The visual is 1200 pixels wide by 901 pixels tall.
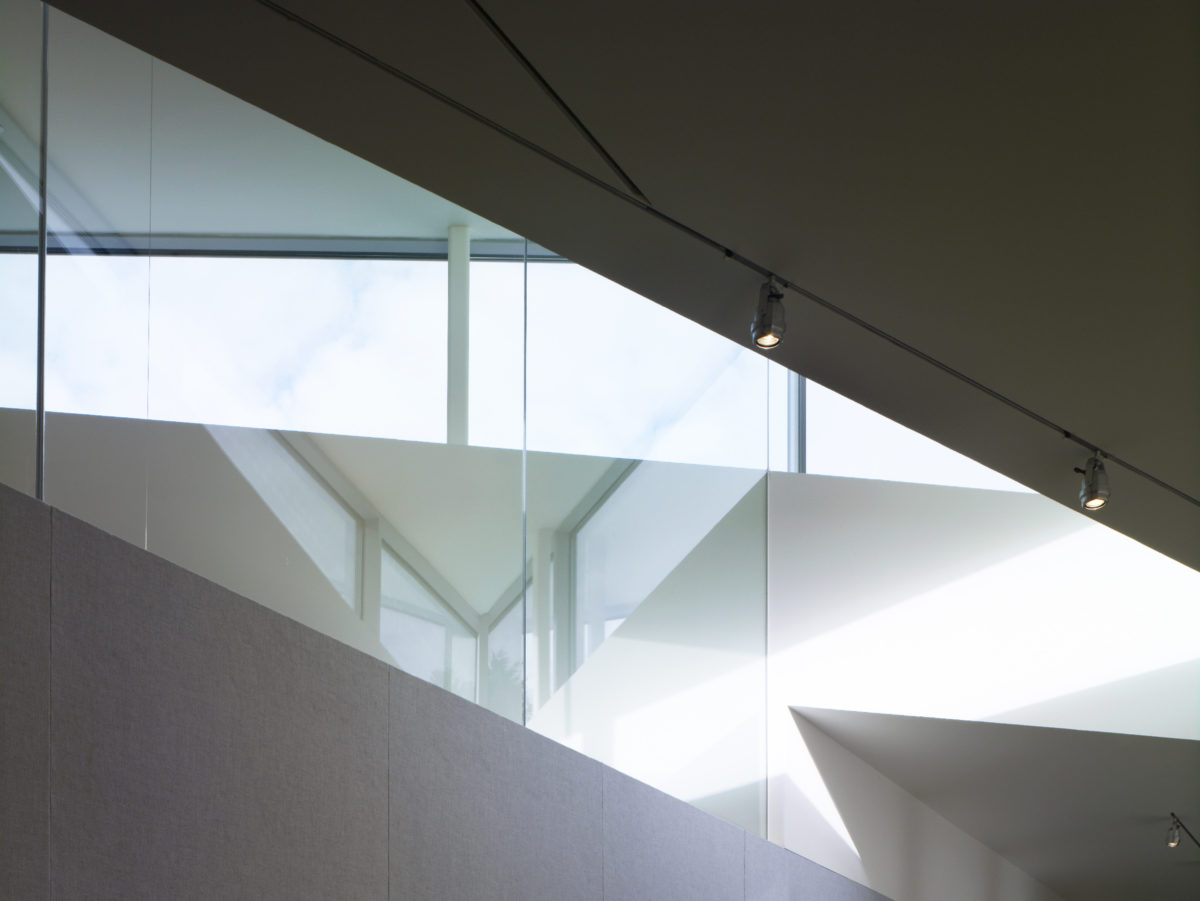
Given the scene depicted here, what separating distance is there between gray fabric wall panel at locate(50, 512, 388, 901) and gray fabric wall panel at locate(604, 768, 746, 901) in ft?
5.67

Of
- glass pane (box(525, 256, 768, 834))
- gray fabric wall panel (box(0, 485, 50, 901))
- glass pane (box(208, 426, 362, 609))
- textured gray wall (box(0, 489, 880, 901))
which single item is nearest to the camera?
gray fabric wall panel (box(0, 485, 50, 901))

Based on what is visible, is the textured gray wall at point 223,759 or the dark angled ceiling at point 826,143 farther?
the textured gray wall at point 223,759

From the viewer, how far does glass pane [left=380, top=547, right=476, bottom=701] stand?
416 centimetres

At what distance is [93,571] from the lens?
2.79 meters

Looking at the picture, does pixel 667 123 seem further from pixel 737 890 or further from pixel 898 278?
pixel 737 890

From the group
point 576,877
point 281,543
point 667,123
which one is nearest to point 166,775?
point 281,543

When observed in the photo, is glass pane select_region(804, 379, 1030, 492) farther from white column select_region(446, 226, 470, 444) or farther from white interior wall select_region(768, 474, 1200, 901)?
white column select_region(446, 226, 470, 444)

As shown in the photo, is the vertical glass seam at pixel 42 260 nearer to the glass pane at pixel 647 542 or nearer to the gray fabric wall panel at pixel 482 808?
the gray fabric wall panel at pixel 482 808

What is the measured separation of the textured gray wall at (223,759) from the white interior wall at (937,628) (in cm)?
222

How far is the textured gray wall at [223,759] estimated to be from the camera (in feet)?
8.52

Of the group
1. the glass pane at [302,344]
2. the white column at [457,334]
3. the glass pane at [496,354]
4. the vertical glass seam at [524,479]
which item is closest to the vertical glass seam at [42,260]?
the glass pane at [302,344]

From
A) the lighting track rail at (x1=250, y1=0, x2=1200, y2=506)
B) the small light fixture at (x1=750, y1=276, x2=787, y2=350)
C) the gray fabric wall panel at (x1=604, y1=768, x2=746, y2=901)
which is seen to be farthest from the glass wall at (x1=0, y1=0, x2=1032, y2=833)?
the small light fixture at (x1=750, y1=276, x2=787, y2=350)

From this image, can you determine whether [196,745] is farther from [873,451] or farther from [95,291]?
[873,451]

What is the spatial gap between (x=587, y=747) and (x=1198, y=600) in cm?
308
